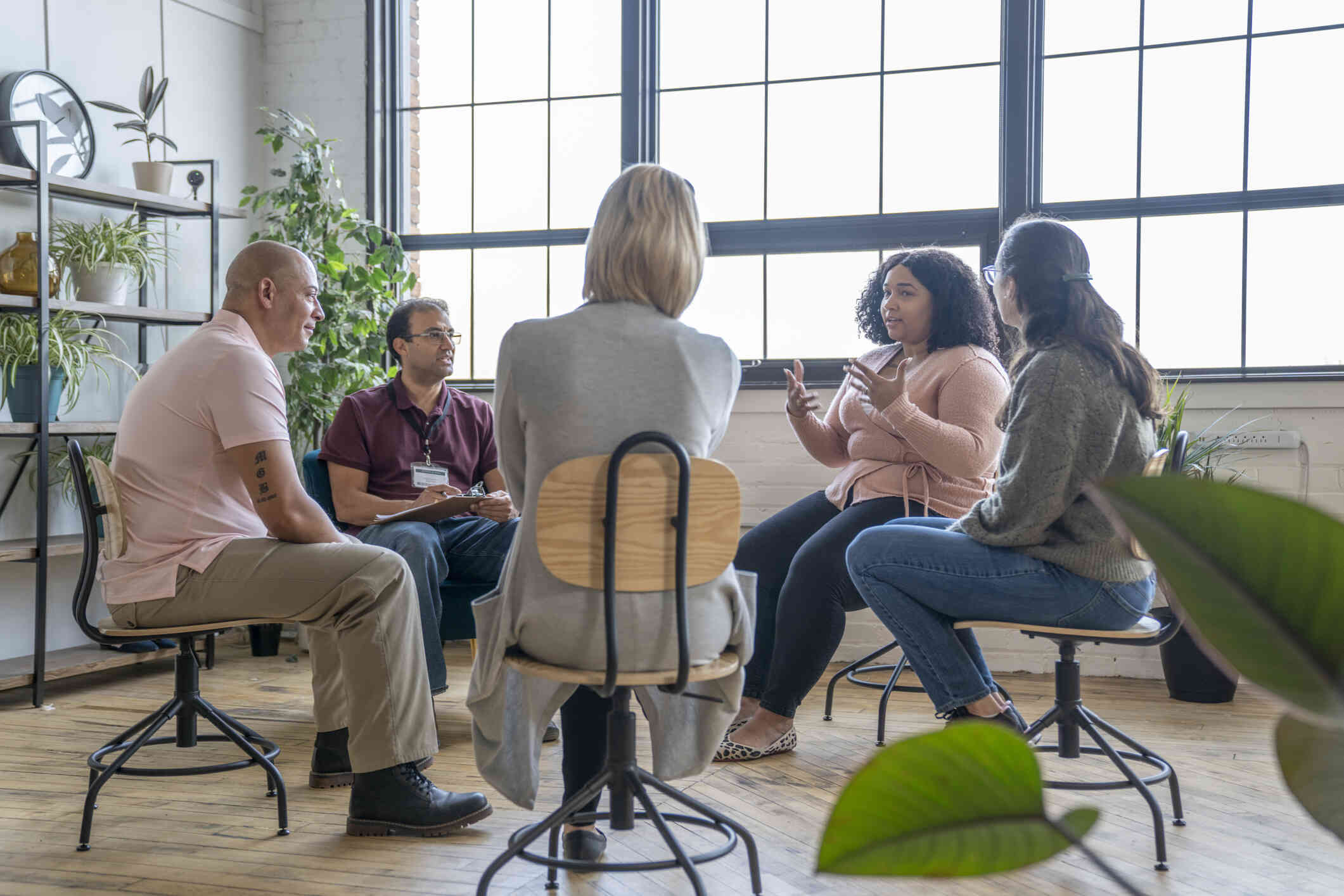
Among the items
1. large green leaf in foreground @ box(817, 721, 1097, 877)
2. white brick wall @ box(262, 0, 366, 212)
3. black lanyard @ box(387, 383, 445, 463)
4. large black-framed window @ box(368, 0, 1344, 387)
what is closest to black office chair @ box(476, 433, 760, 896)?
large green leaf in foreground @ box(817, 721, 1097, 877)

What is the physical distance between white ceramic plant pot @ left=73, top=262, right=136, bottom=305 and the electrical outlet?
367 cm

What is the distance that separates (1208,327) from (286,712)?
3.15m

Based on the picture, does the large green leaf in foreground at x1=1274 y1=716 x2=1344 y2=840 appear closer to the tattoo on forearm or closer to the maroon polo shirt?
the tattoo on forearm

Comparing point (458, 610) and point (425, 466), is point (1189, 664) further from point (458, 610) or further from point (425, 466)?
point (425, 466)

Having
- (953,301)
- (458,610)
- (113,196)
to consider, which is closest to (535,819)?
(458,610)

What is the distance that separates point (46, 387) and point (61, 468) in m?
0.43

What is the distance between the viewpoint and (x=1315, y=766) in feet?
1.07

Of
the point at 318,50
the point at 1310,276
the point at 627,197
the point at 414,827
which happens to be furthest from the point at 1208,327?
the point at 318,50

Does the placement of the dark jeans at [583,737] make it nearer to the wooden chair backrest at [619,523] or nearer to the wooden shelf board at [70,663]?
the wooden chair backrest at [619,523]

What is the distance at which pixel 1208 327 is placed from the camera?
12.3ft

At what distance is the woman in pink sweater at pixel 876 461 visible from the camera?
273cm

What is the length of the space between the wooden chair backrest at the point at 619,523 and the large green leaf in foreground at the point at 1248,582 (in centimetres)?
136

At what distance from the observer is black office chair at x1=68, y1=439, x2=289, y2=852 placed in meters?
2.22

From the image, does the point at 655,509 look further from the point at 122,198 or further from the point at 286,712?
the point at 122,198
